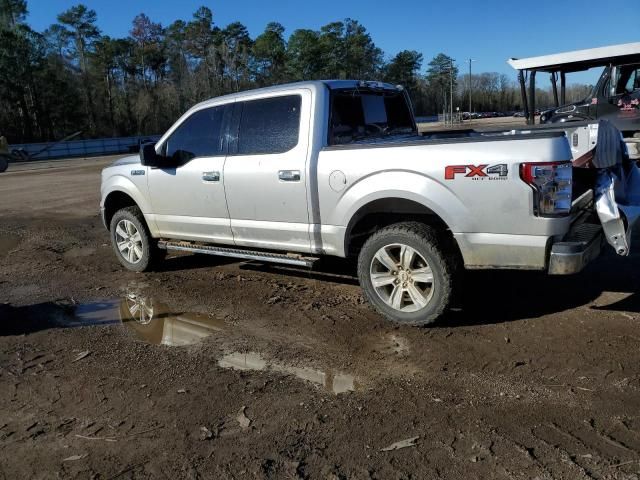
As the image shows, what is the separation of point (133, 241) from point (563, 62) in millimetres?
9585

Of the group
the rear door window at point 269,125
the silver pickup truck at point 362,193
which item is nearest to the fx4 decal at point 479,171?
the silver pickup truck at point 362,193

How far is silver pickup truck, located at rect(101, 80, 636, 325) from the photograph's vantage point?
4.23 metres

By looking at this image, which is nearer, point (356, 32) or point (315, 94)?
point (315, 94)

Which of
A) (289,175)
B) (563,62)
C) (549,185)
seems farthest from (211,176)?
(563,62)

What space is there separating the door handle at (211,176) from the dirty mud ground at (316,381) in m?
1.21

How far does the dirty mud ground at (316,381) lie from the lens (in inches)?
123

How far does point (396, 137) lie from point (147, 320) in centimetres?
311

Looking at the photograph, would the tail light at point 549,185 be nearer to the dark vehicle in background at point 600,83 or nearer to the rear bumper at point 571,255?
the rear bumper at point 571,255

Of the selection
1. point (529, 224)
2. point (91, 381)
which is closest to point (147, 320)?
point (91, 381)

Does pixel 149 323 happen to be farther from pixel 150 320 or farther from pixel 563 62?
pixel 563 62

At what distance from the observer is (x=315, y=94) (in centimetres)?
541

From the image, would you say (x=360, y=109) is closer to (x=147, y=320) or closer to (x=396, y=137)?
(x=396, y=137)

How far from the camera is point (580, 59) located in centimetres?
1207

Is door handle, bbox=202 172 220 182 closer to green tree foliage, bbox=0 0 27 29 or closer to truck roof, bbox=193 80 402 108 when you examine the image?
truck roof, bbox=193 80 402 108
